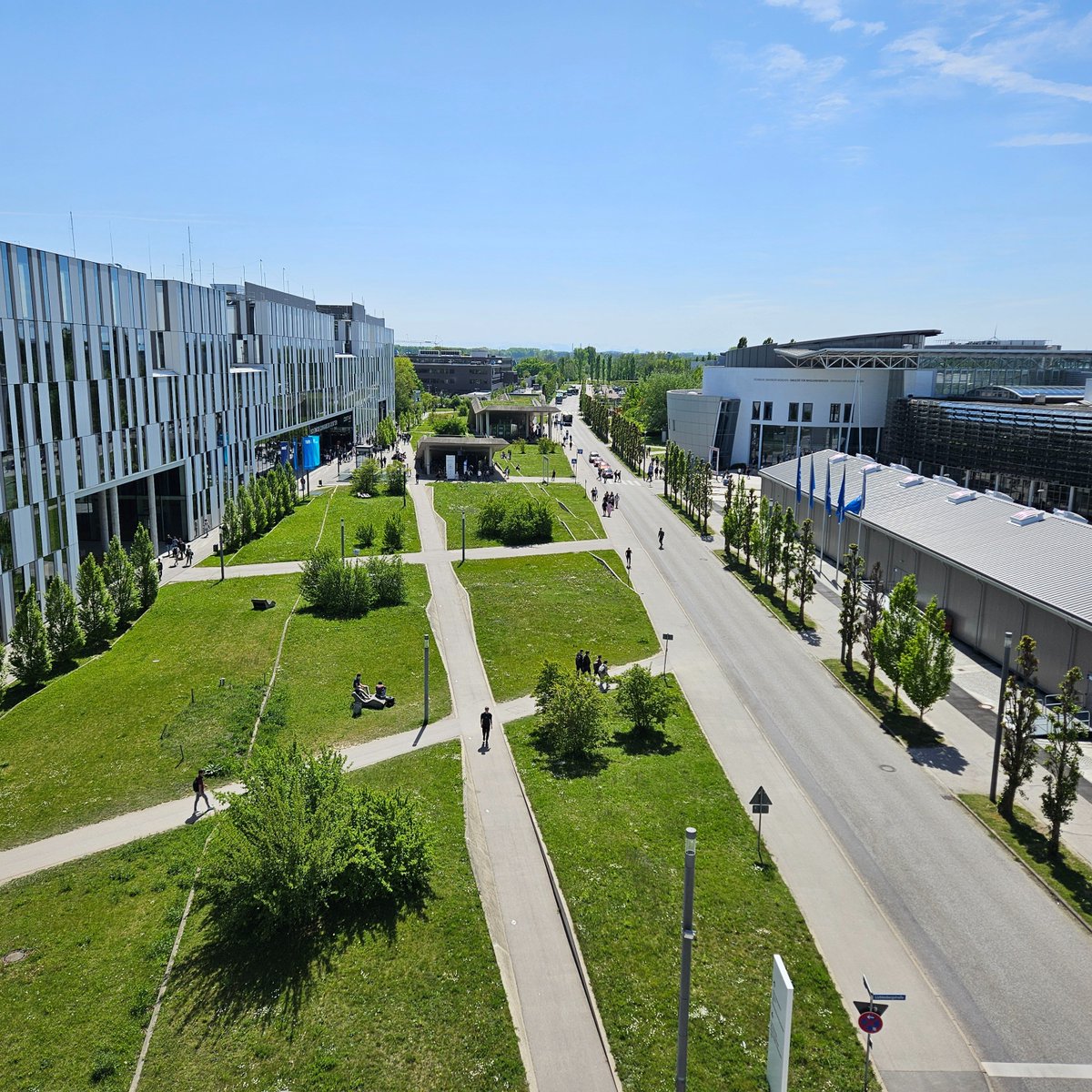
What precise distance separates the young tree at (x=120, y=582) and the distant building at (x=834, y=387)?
242 ft

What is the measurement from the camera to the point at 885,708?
32.2 m

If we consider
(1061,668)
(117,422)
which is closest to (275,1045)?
(1061,668)

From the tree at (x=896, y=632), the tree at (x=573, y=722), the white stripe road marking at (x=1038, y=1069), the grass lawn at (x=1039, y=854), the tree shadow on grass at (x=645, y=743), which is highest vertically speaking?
the tree at (x=896, y=632)

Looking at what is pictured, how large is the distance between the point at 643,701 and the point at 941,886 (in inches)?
420

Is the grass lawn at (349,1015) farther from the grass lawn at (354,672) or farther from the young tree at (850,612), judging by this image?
the young tree at (850,612)

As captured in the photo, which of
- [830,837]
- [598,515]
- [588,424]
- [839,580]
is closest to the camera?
[830,837]

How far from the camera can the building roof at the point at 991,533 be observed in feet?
109

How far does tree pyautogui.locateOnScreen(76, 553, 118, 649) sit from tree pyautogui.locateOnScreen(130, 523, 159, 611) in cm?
458

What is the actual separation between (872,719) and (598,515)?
136 feet

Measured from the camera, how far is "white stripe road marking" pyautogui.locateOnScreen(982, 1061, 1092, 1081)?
1490 centimetres

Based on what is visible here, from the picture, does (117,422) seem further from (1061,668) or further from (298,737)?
(1061,668)

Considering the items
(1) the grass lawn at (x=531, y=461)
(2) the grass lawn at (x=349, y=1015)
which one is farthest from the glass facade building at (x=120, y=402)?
(2) the grass lawn at (x=349, y=1015)

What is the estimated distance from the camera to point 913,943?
60.4ft

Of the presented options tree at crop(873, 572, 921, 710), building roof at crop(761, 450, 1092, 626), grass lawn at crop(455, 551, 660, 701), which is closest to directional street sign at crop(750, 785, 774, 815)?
tree at crop(873, 572, 921, 710)
